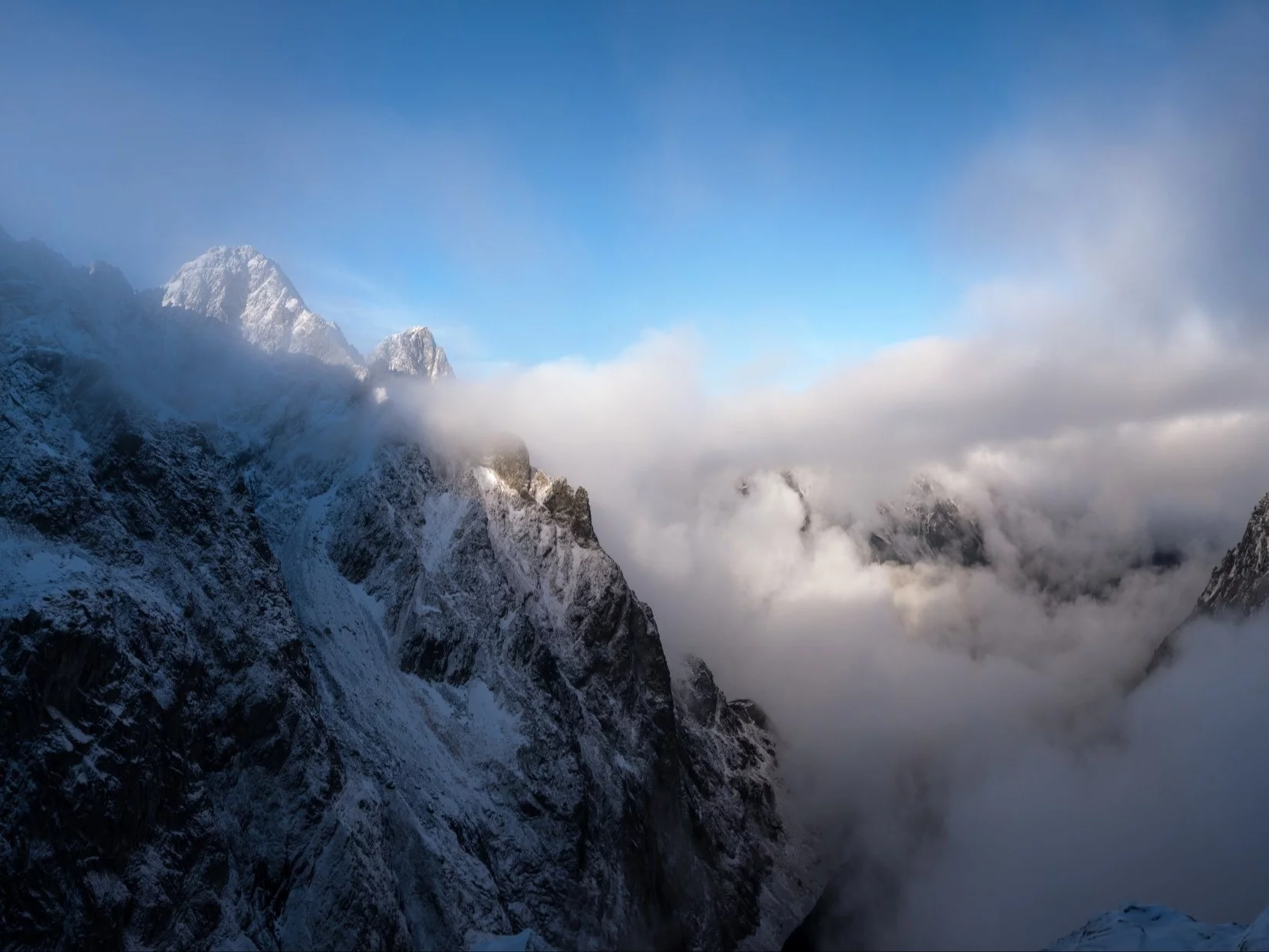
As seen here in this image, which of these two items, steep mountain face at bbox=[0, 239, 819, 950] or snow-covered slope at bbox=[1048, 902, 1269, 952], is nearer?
snow-covered slope at bbox=[1048, 902, 1269, 952]

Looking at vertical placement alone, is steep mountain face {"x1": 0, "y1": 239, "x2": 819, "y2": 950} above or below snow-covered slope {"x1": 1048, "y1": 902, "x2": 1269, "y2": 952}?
below

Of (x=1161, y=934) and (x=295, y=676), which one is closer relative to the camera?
(x=1161, y=934)

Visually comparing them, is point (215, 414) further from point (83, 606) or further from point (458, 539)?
point (83, 606)

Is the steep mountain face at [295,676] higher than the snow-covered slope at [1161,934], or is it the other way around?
the snow-covered slope at [1161,934]

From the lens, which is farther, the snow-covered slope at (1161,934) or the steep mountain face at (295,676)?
the steep mountain face at (295,676)
